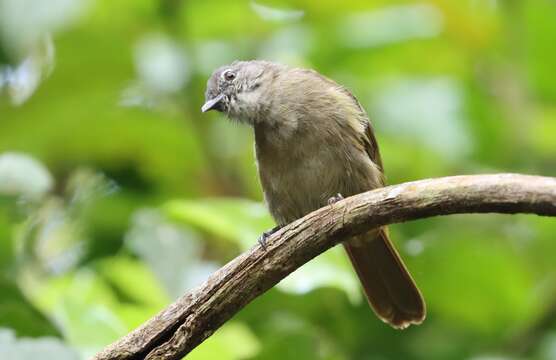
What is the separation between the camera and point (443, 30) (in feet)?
15.7

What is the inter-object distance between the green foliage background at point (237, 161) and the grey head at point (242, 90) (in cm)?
30

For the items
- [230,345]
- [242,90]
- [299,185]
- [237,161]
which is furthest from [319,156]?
[237,161]

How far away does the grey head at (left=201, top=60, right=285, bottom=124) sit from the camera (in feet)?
13.3

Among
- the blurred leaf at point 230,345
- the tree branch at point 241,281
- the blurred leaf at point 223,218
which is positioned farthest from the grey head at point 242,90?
the tree branch at point 241,281

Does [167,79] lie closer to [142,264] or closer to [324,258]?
[142,264]

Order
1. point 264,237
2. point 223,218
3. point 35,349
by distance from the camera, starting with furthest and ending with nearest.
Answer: point 223,218 → point 264,237 → point 35,349

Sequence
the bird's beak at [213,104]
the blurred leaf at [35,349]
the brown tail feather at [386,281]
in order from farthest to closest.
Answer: the bird's beak at [213,104] → the brown tail feather at [386,281] → the blurred leaf at [35,349]

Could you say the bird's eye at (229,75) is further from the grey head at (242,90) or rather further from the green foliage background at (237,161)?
the green foliage background at (237,161)

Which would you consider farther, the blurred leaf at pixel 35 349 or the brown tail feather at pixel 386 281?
the brown tail feather at pixel 386 281

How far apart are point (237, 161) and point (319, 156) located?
0.90 meters

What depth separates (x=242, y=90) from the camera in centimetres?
416

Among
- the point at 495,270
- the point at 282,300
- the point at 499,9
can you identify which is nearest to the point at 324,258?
the point at 282,300

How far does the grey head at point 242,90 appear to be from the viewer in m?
4.06

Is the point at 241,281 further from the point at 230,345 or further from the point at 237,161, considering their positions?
the point at 237,161
